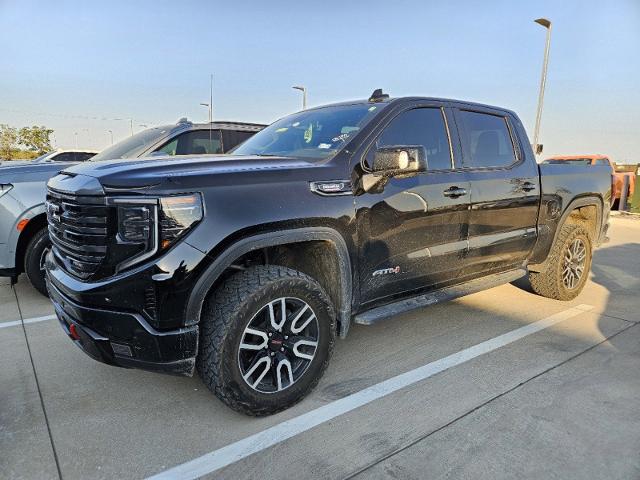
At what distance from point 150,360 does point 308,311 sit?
912mm

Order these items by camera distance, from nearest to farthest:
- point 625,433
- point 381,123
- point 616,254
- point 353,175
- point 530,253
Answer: point 625,433 < point 353,175 < point 381,123 < point 530,253 < point 616,254

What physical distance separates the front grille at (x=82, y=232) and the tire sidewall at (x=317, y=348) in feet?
2.59

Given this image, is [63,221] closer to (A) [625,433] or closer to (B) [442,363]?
(B) [442,363]

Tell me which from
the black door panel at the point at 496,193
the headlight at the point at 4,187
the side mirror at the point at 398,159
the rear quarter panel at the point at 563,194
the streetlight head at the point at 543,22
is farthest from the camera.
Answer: the streetlight head at the point at 543,22

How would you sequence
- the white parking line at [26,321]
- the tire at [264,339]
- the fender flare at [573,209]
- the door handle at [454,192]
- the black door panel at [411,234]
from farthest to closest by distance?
the fender flare at [573,209] → the white parking line at [26,321] → the door handle at [454,192] → the black door panel at [411,234] → the tire at [264,339]

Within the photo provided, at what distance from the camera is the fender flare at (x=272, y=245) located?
7.83 ft

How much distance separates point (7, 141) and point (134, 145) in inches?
1741

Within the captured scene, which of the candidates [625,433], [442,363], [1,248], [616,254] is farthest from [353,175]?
[616,254]

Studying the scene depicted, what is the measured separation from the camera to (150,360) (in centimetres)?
239

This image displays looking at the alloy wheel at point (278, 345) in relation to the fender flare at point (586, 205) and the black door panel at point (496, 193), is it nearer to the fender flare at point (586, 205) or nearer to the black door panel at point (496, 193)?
the black door panel at point (496, 193)

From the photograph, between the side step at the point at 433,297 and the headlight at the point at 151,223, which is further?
the side step at the point at 433,297

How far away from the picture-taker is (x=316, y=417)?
108 inches

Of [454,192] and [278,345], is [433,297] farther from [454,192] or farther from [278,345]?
[278,345]

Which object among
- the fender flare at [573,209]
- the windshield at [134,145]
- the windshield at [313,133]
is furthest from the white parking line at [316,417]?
the windshield at [134,145]
